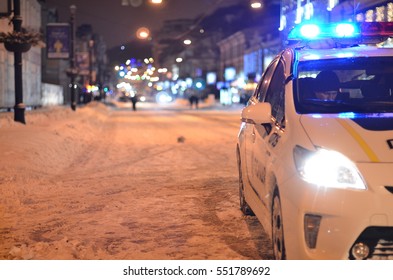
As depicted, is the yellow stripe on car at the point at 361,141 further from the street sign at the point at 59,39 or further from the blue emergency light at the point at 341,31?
the street sign at the point at 59,39

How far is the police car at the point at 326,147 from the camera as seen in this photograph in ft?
13.5

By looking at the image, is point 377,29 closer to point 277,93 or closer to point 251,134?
point 277,93

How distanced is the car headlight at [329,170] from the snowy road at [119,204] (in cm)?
148

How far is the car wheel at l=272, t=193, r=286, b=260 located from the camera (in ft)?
15.3

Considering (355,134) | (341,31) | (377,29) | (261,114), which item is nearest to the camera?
(355,134)

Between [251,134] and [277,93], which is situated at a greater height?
[277,93]

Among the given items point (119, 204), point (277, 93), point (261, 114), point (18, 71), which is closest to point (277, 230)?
point (261, 114)

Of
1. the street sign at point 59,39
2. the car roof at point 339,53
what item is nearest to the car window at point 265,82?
the car roof at point 339,53

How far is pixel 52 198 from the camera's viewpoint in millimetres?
8766

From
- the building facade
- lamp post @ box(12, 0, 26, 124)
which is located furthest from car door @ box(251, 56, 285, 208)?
the building facade

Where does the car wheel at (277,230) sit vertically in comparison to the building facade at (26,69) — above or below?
below

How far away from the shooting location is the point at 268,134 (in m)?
5.49

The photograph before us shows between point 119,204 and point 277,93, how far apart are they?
10.6 feet
